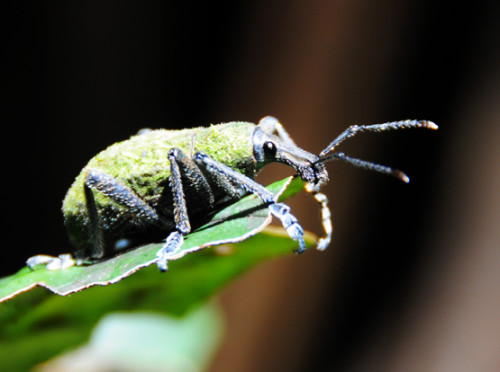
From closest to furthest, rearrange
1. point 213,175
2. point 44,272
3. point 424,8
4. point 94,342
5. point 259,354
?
point 44,272
point 213,175
point 94,342
point 424,8
point 259,354

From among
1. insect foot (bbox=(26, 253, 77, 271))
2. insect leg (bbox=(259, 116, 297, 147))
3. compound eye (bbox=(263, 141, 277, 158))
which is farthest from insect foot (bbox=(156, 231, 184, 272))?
insect leg (bbox=(259, 116, 297, 147))

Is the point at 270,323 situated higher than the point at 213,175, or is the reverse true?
the point at 213,175

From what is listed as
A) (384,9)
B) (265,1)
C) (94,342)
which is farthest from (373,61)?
(94,342)

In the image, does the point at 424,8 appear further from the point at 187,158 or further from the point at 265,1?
the point at 187,158

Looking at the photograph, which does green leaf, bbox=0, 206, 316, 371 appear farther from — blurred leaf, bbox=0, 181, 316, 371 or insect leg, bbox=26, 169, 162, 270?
insect leg, bbox=26, 169, 162, 270

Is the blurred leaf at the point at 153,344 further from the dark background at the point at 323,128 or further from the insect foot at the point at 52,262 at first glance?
the dark background at the point at 323,128

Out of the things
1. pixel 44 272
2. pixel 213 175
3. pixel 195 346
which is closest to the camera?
pixel 44 272

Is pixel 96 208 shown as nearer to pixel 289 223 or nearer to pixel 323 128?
pixel 289 223

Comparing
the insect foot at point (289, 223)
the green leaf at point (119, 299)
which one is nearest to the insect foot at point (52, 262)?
the green leaf at point (119, 299)
